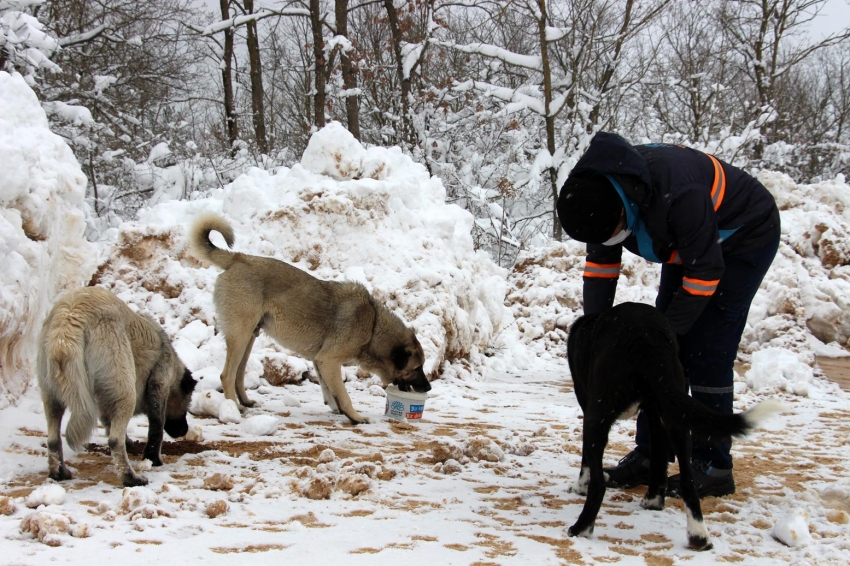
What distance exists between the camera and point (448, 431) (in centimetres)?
537

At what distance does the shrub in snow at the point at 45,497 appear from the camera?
283cm

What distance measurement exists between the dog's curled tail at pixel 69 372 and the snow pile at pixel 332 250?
297cm

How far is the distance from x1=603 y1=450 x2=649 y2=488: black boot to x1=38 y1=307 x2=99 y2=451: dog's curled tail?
294 cm

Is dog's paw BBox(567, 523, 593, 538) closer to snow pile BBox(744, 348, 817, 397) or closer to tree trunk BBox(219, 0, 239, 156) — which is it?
snow pile BBox(744, 348, 817, 397)

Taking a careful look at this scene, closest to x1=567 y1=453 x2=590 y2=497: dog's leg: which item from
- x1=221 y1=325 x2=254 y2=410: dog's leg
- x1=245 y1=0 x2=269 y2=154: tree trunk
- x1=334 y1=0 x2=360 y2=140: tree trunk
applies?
x1=221 y1=325 x2=254 y2=410: dog's leg

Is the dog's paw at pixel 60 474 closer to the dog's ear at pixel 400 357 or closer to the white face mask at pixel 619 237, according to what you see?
the dog's ear at pixel 400 357

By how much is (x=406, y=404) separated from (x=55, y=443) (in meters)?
2.79

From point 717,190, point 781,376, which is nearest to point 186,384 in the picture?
point 717,190

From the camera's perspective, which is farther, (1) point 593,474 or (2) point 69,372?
(2) point 69,372

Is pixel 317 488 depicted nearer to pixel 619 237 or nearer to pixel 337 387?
pixel 619 237

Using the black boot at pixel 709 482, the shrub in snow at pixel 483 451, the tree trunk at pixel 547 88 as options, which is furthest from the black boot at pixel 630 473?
the tree trunk at pixel 547 88

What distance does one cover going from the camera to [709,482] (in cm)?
354

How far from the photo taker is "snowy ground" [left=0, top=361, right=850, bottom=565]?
2568 mm

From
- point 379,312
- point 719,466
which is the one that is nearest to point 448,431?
point 379,312
